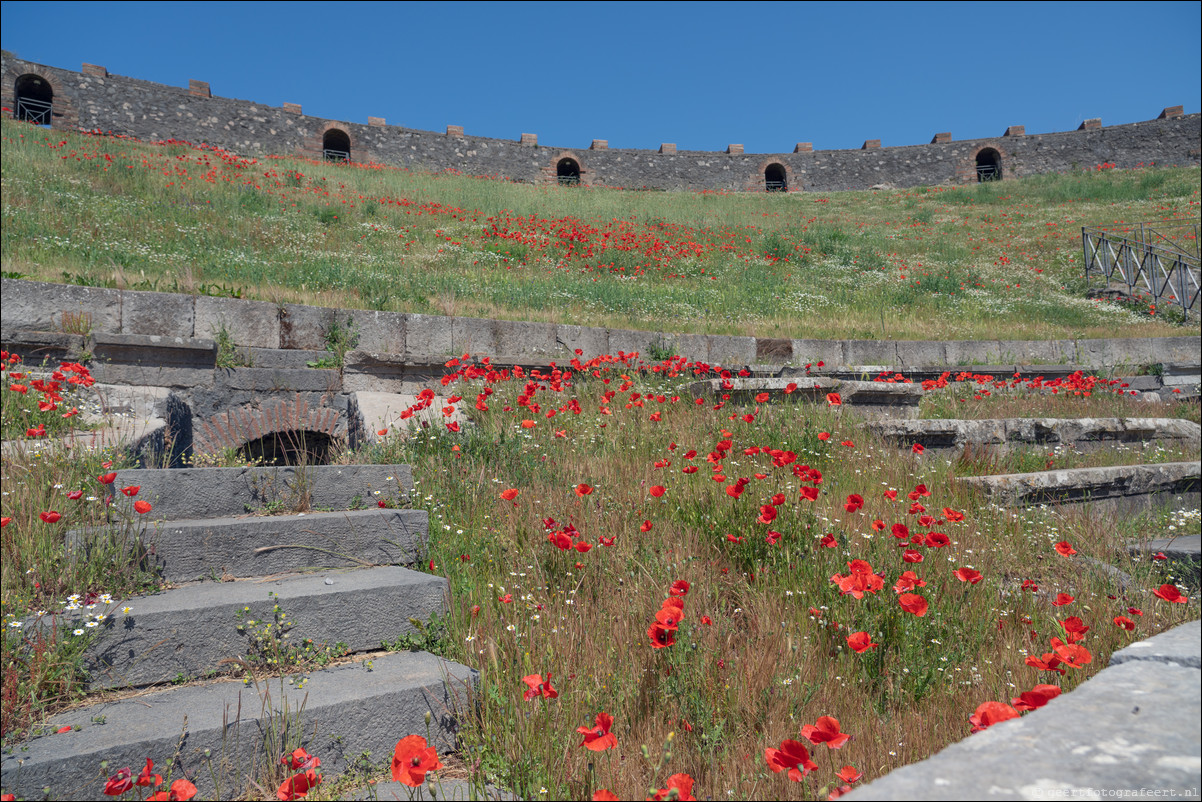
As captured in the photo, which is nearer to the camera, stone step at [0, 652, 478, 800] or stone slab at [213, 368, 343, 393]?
stone step at [0, 652, 478, 800]

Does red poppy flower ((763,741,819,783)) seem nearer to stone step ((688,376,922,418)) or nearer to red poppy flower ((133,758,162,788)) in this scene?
red poppy flower ((133,758,162,788))

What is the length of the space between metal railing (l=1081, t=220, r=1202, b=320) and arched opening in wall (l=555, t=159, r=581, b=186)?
1841 centimetres

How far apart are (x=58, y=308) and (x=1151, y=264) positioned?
18.0 meters

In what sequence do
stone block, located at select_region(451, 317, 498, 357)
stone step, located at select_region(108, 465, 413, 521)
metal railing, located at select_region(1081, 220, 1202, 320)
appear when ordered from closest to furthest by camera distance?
stone step, located at select_region(108, 465, 413, 521), stone block, located at select_region(451, 317, 498, 357), metal railing, located at select_region(1081, 220, 1202, 320)

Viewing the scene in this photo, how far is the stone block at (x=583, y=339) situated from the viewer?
7.16 m

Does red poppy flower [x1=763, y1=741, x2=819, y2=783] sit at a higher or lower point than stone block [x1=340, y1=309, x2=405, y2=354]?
lower

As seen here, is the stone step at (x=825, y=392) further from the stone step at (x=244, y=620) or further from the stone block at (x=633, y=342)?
the stone step at (x=244, y=620)

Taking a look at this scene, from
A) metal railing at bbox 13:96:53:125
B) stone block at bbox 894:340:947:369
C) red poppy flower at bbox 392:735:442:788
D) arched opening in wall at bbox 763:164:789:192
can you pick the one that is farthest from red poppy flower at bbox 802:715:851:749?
arched opening in wall at bbox 763:164:789:192

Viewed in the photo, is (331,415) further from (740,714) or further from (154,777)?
(740,714)

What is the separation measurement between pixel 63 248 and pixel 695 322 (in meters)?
7.71

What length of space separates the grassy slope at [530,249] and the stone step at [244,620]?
4841 mm

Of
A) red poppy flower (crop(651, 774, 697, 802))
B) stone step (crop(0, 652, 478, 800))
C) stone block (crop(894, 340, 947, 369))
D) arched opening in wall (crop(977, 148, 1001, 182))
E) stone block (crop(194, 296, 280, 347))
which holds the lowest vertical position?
stone step (crop(0, 652, 478, 800))

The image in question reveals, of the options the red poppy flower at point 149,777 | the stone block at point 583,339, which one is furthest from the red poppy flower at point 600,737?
the stone block at point 583,339

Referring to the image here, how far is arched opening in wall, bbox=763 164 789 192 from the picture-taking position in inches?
1147
